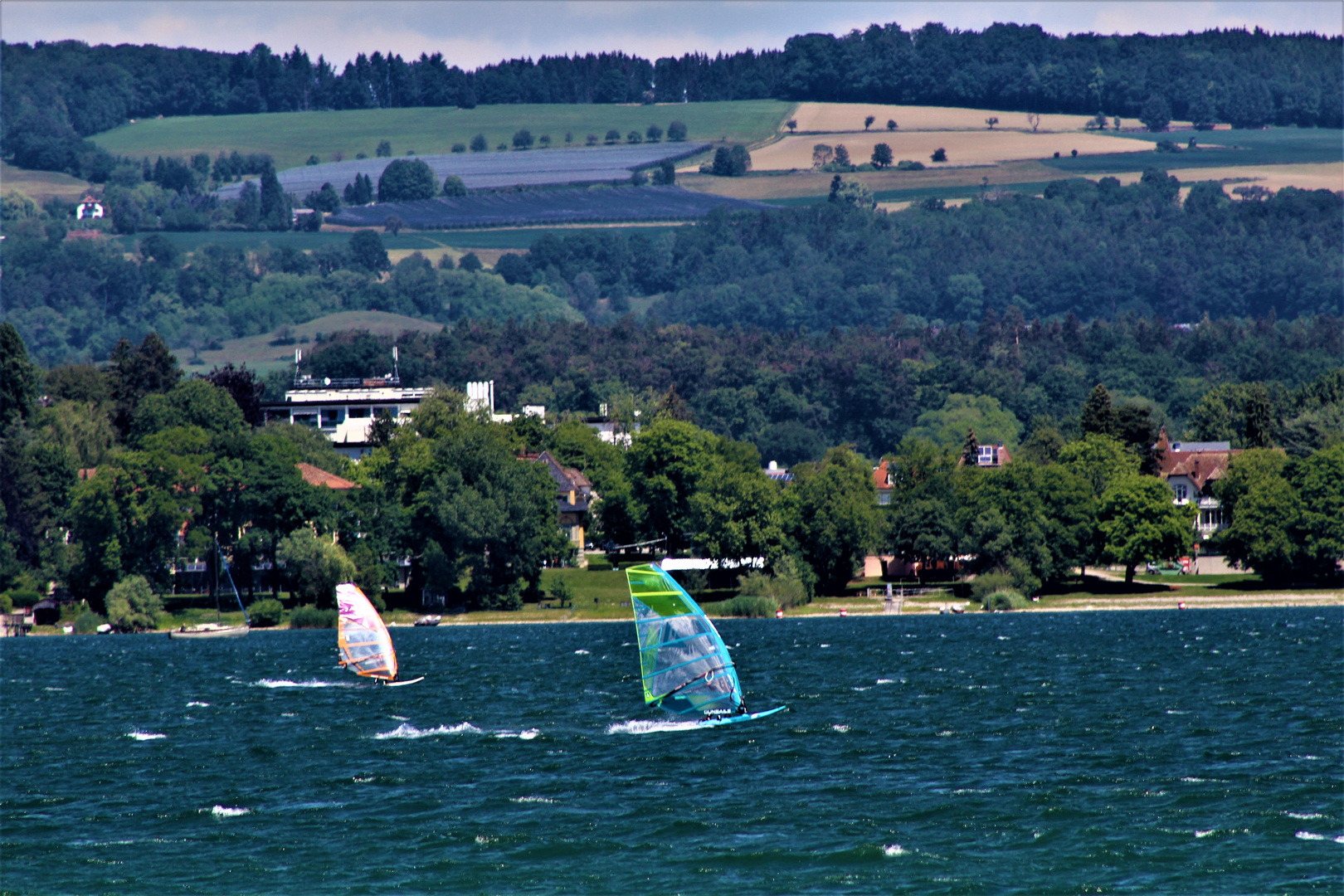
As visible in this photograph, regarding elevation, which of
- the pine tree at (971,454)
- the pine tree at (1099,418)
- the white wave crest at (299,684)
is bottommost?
the white wave crest at (299,684)

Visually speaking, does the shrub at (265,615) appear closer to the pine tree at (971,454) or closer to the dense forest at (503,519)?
the dense forest at (503,519)

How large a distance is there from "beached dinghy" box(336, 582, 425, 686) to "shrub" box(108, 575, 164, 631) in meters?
45.0

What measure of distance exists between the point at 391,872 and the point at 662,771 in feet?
40.9

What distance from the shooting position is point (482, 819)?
4025cm

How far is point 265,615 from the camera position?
4670 inches

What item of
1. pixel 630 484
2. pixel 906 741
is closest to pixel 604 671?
pixel 906 741

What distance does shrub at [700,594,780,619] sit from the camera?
4680 inches

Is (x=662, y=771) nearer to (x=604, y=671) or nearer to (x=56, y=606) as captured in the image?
(x=604, y=671)

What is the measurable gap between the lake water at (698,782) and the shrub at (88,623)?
1585 inches

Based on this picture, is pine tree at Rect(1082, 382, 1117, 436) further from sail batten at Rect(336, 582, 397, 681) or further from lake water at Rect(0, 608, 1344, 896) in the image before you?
sail batten at Rect(336, 582, 397, 681)

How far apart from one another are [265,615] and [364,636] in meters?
45.4

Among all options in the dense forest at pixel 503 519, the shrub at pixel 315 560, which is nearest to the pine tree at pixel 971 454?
the dense forest at pixel 503 519

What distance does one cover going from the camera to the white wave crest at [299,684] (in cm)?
7406

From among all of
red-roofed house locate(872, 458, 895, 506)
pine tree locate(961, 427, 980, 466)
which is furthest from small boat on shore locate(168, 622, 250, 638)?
pine tree locate(961, 427, 980, 466)
